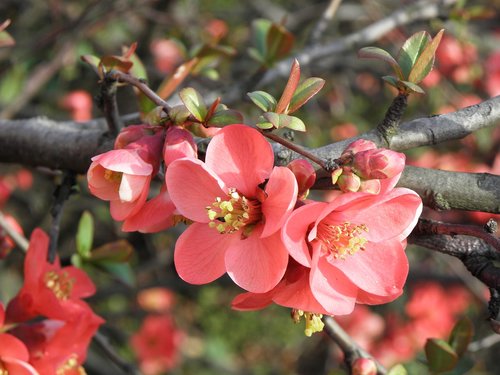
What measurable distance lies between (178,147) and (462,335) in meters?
0.69

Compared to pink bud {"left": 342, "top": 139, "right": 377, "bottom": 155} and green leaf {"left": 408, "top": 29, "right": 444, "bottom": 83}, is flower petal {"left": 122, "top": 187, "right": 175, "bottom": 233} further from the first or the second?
green leaf {"left": 408, "top": 29, "right": 444, "bottom": 83}

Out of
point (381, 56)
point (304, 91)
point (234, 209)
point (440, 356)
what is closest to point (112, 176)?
point (234, 209)

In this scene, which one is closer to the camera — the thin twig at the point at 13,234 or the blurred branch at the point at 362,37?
the thin twig at the point at 13,234

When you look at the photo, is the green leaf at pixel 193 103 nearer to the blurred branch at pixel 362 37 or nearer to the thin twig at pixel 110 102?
the thin twig at pixel 110 102

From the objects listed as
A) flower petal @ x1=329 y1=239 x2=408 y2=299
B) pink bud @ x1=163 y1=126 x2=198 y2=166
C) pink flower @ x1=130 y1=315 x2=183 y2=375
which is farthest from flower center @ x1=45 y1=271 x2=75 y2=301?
pink flower @ x1=130 y1=315 x2=183 y2=375

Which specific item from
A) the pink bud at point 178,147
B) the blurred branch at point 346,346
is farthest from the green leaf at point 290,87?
the blurred branch at point 346,346

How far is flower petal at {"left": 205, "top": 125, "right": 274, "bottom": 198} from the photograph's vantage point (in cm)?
80

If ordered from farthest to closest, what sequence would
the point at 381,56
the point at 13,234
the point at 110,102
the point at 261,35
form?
the point at 261,35, the point at 13,234, the point at 110,102, the point at 381,56

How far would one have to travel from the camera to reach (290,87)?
2.62ft

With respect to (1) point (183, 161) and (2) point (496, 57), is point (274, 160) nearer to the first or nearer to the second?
(1) point (183, 161)

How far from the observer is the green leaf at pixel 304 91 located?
82cm

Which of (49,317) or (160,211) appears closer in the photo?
(160,211)

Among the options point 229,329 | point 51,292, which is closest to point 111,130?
point 51,292

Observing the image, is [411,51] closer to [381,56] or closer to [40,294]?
[381,56]
